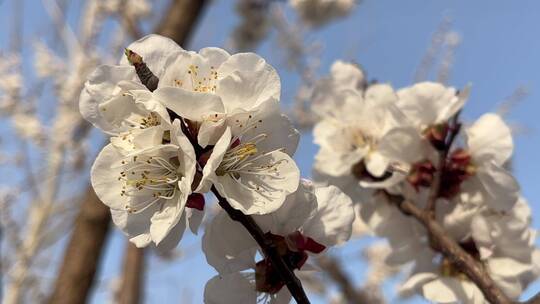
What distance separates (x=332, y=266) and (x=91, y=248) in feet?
5.07

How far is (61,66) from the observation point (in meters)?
4.39

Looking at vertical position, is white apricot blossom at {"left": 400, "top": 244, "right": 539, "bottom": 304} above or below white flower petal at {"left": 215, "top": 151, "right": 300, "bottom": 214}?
below

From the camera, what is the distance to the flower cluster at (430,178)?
2.89ft

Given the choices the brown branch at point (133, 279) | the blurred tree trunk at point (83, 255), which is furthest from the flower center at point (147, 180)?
the brown branch at point (133, 279)

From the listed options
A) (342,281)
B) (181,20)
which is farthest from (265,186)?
(342,281)

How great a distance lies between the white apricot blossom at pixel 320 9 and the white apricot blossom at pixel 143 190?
3.47 m

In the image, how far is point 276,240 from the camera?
0.58m

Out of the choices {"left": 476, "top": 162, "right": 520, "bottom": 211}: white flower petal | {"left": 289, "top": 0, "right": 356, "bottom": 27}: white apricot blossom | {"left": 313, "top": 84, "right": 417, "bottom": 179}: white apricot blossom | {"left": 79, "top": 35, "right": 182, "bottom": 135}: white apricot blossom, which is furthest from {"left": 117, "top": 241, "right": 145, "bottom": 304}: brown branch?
{"left": 289, "top": 0, "right": 356, "bottom": 27}: white apricot blossom

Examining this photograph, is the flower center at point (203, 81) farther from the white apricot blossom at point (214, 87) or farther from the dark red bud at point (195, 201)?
the dark red bud at point (195, 201)

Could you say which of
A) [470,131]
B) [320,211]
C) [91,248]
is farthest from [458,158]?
[91,248]

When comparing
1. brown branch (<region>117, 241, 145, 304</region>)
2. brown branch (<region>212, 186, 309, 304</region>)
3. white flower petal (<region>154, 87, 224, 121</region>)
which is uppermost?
white flower petal (<region>154, 87, 224, 121</region>)

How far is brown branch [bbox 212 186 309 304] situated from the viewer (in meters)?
0.51

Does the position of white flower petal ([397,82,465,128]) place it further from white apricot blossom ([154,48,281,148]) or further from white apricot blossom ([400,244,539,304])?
white apricot blossom ([154,48,281,148])

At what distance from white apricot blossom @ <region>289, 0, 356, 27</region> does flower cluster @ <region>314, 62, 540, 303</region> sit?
2900 millimetres
